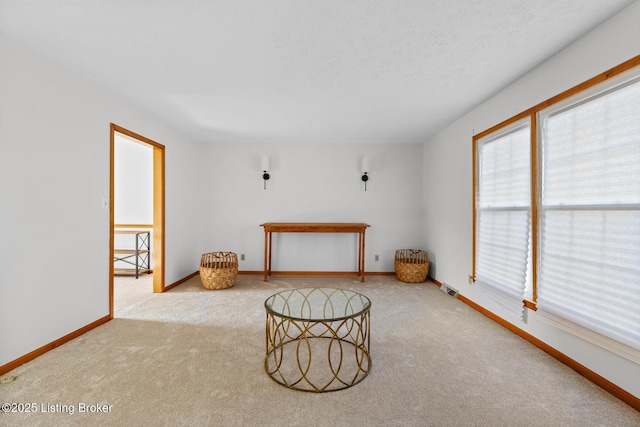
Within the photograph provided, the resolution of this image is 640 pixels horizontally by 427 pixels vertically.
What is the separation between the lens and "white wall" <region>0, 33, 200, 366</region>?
73.7 inches

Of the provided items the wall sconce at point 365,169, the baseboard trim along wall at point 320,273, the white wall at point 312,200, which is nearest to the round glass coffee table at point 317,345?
the baseboard trim along wall at point 320,273

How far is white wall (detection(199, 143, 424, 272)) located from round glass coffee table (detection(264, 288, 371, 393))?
2185 millimetres

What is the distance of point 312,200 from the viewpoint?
4703mm

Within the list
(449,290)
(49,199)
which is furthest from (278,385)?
(449,290)

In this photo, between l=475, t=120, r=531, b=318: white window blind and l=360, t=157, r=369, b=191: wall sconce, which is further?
l=360, t=157, r=369, b=191: wall sconce

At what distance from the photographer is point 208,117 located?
339 cm

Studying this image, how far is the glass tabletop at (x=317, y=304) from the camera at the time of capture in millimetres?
1904

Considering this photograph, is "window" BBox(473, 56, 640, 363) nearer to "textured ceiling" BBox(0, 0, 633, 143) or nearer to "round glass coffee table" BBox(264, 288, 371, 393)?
"textured ceiling" BBox(0, 0, 633, 143)

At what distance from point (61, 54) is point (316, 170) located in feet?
10.6

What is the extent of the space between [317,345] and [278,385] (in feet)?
1.81

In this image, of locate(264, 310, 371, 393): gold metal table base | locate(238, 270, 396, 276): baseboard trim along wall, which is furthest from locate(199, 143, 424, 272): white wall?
locate(264, 310, 371, 393): gold metal table base

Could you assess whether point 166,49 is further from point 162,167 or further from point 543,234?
point 543,234

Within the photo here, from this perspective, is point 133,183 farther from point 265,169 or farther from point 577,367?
point 577,367

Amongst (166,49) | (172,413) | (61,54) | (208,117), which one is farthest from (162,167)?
(172,413)
